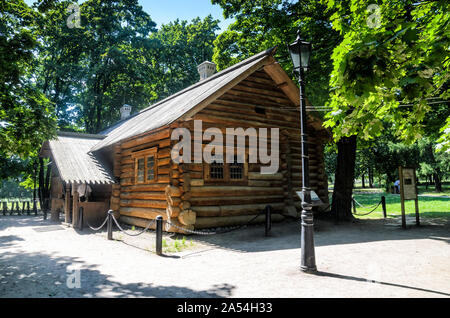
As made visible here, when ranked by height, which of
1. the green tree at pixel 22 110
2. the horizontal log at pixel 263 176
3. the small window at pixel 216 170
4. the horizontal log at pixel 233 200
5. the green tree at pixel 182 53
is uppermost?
the green tree at pixel 182 53

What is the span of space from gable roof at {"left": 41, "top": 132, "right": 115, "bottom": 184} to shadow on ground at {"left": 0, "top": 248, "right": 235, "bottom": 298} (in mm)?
7109

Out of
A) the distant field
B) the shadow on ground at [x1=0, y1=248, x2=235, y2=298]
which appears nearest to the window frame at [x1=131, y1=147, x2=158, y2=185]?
the shadow on ground at [x1=0, y1=248, x2=235, y2=298]

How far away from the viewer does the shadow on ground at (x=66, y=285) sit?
5031 millimetres

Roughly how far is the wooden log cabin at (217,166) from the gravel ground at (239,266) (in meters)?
1.35

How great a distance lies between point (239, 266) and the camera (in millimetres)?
6613

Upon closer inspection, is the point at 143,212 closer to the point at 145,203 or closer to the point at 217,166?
the point at 145,203

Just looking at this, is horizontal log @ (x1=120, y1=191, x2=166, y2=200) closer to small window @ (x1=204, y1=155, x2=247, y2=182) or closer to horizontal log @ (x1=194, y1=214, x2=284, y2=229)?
horizontal log @ (x1=194, y1=214, x2=284, y2=229)

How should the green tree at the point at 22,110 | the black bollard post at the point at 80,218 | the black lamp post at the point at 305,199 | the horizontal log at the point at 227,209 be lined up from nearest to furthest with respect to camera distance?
1. the black lamp post at the point at 305,199
2. the green tree at the point at 22,110
3. the horizontal log at the point at 227,209
4. the black bollard post at the point at 80,218

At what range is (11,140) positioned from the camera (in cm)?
891

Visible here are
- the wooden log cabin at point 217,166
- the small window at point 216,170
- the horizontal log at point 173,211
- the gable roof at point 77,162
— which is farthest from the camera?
the gable roof at point 77,162

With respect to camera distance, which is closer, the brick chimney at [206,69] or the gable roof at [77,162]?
the gable roof at [77,162]

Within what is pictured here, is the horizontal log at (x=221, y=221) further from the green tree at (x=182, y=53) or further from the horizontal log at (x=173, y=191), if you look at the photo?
the green tree at (x=182, y=53)

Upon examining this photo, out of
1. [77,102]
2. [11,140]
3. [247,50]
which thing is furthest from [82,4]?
[11,140]

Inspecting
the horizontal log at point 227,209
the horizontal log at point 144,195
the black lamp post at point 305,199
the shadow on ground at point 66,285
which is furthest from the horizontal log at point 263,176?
the shadow on ground at point 66,285
